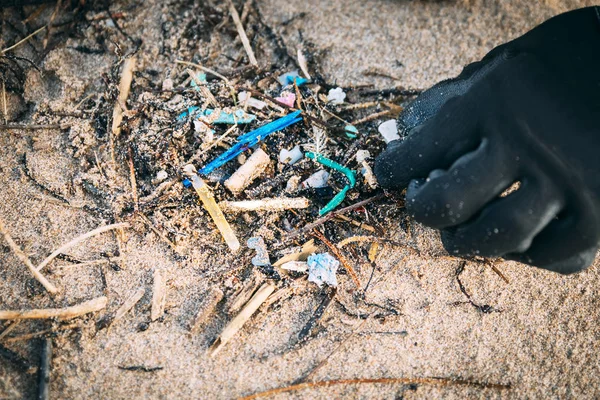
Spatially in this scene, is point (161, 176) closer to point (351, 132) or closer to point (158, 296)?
point (158, 296)

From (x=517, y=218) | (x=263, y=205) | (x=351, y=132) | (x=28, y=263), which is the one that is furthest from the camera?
(x=351, y=132)

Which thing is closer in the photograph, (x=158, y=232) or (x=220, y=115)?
(x=158, y=232)

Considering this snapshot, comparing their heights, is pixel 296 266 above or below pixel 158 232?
below

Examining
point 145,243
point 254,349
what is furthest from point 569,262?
point 145,243

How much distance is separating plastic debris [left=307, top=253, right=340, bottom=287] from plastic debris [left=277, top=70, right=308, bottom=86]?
36.3 inches

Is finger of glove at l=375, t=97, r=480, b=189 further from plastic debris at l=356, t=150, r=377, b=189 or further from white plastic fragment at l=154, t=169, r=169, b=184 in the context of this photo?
white plastic fragment at l=154, t=169, r=169, b=184

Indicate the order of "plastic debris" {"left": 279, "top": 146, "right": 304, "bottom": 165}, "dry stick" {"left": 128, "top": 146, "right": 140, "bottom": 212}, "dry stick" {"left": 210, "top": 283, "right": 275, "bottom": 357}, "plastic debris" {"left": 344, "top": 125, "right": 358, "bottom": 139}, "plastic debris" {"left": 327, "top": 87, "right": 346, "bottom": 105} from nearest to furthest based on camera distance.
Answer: "dry stick" {"left": 210, "top": 283, "right": 275, "bottom": 357} < "dry stick" {"left": 128, "top": 146, "right": 140, "bottom": 212} < "plastic debris" {"left": 279, "top": 146, "right": 304, "bottom": 165} < "plastic debris" {"left": 344, "top": 125, "right": 358, "bottom": 139} < "plastic debris" {"left": 327, "top": 87, "right": 346, "bottom": 105}

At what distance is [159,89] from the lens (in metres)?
2.25

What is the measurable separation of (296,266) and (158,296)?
21.8 inches

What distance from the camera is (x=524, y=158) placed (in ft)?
4.96

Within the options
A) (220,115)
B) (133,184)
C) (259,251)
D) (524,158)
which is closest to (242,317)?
(259,251)

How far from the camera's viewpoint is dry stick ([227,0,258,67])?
2.37 metres

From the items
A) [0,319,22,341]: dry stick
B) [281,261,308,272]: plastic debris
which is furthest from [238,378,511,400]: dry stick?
[0,319,22,341]: dry stick

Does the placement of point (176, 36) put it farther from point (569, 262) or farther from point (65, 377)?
point (569, 262)
